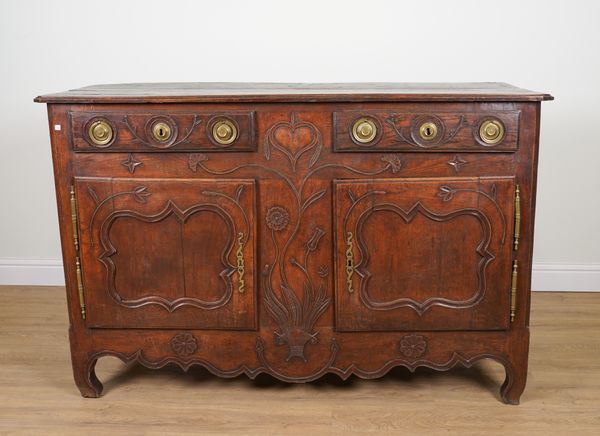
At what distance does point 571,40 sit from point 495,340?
1.45 m

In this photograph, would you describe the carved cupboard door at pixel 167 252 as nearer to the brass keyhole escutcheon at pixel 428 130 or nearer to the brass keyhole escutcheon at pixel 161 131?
the brass keyhole escutcheon at pixel 161 131

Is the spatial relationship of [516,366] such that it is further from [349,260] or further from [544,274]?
[544,274]

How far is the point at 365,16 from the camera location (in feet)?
9.82

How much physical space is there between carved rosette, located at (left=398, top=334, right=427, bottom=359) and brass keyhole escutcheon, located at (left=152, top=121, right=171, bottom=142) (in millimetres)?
898

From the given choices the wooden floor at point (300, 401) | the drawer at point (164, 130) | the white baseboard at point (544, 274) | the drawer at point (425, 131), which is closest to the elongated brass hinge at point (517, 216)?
the drawer at point (425, 131)

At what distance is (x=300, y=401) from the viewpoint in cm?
226

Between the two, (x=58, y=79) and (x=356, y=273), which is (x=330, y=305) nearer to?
(x=356, y=273)

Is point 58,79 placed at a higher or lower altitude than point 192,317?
higher

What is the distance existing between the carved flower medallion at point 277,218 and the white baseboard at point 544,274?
5.15ft

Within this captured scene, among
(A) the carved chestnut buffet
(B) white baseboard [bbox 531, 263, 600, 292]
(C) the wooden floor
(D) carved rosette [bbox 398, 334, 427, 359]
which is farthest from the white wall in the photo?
(D) carved rosette [bbox 398, 334, 427, 359]

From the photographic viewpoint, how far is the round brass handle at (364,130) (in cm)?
202

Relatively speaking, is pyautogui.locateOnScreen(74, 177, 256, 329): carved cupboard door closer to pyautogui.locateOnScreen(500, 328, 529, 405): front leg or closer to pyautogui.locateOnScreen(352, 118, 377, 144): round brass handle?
pyautogui.locateOnScreen(352, 118, 377, 144): round brass handle

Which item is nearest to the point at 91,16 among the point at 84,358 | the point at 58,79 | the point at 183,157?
the point at 58,79

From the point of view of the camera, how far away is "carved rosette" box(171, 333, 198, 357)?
86.6 inches
